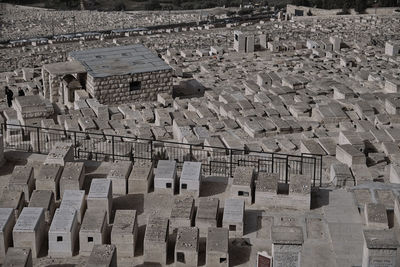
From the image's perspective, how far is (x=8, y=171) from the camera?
17062 millimetres

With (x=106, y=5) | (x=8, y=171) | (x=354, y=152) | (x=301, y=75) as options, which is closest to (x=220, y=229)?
(x=8, y=171)

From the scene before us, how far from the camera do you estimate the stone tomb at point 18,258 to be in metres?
12.1

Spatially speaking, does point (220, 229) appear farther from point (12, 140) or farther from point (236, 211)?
point (12, 140)

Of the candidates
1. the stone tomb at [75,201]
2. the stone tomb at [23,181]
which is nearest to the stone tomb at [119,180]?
the stone tomb at [75,201]

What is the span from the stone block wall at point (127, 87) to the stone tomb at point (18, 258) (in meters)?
19.9

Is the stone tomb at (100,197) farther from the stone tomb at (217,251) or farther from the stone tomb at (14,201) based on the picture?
the stone tomb at (217,251)

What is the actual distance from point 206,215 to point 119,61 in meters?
20.9

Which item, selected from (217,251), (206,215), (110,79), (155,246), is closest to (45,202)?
(155,246)

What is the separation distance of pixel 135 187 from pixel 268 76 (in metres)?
20.8

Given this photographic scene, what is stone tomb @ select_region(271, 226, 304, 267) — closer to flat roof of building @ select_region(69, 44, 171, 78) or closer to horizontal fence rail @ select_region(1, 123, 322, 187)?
horizontal fence rail @ select_region(1, 123, 322, 187)

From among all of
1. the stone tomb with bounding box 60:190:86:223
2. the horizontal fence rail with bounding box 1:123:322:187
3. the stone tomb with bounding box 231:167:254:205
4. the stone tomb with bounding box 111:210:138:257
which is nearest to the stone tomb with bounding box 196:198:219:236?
the stone tomb with bounding box 231:167:254:205

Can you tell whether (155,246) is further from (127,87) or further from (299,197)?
(127,87)

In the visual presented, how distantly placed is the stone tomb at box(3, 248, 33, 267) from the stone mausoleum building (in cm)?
1993

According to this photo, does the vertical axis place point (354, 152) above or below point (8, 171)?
below
